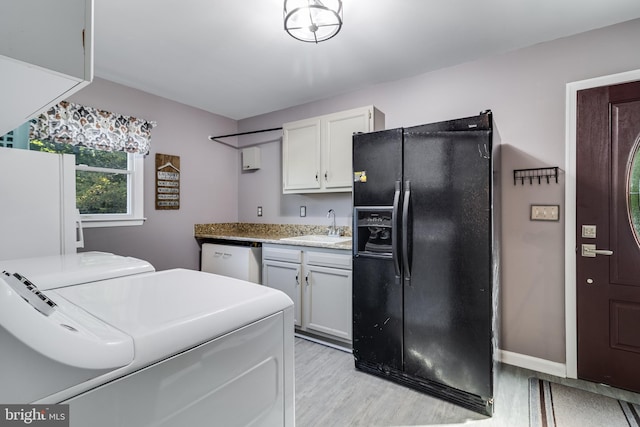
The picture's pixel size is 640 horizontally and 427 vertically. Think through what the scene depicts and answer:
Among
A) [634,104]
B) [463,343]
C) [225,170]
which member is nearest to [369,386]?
[463,343]

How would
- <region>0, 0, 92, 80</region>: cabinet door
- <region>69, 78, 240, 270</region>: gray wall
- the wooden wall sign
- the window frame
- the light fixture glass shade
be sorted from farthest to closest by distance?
1. the wooden wall sign
2. the window frame
3. <region>69, 78, 240, 270</region>: gray wall
4. the light fixture glass shade
5. <region>0, 0, 92, 80</region>: cabinet door

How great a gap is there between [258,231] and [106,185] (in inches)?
68.5

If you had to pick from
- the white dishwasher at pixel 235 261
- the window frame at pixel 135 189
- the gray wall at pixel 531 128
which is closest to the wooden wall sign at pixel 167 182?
the window frame at pixel 135 189

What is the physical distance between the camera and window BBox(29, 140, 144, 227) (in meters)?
2.89

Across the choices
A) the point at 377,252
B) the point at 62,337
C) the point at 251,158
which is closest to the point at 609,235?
the point at 377,252

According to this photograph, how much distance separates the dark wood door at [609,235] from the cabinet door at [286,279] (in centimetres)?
221

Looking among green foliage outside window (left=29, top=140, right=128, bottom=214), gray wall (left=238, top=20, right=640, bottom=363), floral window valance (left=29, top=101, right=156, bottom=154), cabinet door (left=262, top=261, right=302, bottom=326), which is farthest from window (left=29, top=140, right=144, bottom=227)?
gray wall (left=238, top=20, right=640, bottom=363)

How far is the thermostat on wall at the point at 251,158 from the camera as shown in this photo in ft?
13.1

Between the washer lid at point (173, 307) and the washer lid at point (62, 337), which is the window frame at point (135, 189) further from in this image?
the washer lid at point (62, 337)

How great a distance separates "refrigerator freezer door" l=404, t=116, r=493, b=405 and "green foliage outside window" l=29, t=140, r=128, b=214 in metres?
2.87

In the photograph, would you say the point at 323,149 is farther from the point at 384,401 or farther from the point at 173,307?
the point at 173,307

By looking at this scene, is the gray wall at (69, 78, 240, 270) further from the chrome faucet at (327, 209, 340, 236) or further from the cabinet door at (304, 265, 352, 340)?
the cabinet door at (304, 265, 352, 340)

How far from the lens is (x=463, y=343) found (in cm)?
196

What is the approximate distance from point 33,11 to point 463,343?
2.32 meters
